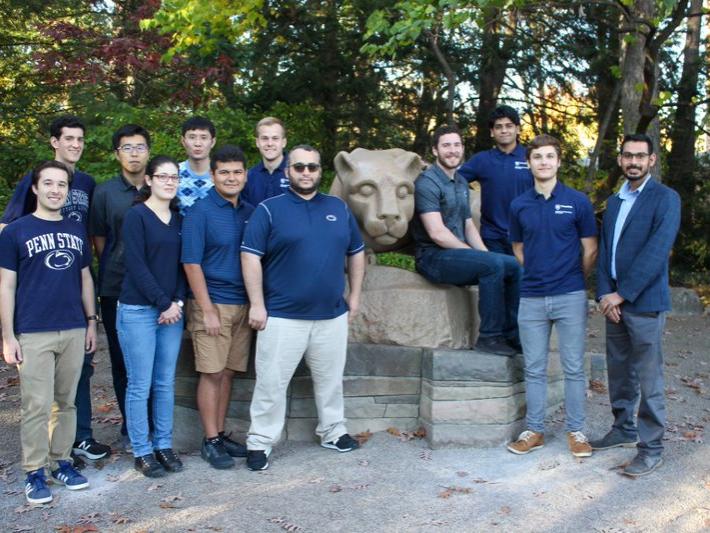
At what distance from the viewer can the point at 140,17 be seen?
30.7 ft

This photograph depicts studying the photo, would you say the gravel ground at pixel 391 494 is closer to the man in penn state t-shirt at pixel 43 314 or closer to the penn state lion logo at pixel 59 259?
the man in penn state t-shirt at pixel 43 314

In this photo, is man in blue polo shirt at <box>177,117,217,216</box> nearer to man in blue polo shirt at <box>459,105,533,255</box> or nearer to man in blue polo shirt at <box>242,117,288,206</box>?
man in blue polo shirt at <box>242,117,288,206</box>

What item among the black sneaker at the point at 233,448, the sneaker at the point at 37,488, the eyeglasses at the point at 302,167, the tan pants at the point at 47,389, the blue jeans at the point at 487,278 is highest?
the eyeglasses at the point at 302,167

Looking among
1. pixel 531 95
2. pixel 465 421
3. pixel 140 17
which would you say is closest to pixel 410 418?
pixel 465 421

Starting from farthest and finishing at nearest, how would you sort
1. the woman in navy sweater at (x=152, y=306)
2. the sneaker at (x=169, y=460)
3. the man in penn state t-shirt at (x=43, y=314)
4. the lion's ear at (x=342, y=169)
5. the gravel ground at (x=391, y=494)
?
the lion's ear at (x=342, y=169), the sneaker at (x=169, y=460), the woman in navy sweater at (x=152, y=306), the man in penn state t-shirt at (x=43, y=314), the gravel ground at (x=391, y=494)

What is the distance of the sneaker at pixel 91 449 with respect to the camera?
14.7 feet

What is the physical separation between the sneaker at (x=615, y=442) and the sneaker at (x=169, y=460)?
252 cm

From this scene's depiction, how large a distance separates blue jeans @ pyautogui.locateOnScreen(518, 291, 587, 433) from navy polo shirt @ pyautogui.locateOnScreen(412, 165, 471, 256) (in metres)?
0.72

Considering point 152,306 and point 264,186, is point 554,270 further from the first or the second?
point 152,306

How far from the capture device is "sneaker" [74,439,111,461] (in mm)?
4484

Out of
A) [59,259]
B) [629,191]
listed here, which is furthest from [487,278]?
[59,259]

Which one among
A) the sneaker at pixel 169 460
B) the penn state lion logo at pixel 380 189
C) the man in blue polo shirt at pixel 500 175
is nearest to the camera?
the sneaker at pixel 169 460

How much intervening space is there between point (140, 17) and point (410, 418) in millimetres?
6921

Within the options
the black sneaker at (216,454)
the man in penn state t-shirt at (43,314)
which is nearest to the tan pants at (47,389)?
the man in penn state t-shirt at (43,314)
